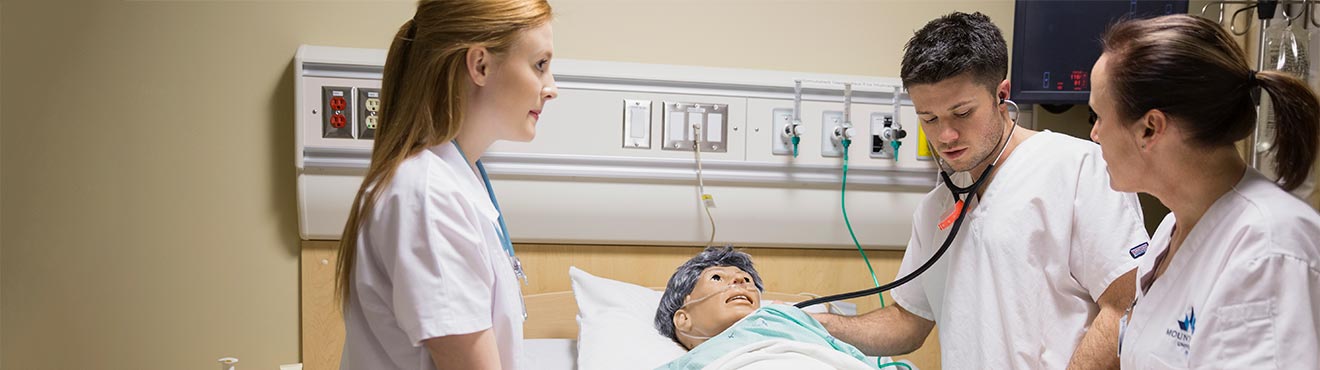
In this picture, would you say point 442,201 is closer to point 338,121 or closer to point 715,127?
point 338,121

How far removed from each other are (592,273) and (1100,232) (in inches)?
53.5

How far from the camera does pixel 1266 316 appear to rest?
39.7 inches

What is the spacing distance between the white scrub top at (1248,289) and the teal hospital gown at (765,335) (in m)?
0.77

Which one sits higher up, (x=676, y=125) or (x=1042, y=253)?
(x=676, y=125)

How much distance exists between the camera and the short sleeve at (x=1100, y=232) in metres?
1.48

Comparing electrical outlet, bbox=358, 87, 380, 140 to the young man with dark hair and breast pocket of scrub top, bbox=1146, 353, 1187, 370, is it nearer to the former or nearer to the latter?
the young man with dark hair

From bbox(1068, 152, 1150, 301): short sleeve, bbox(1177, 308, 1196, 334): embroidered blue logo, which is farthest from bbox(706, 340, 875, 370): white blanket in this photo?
bbox(1177, 308, 1196, 334): embroidered blue logo

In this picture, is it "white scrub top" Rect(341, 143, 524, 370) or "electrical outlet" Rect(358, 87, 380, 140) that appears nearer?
"white scrub top" Rect(341, 143, 524, 370)

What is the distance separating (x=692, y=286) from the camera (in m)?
2.09

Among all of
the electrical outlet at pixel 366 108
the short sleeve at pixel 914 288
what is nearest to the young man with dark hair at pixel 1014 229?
the short sleeve at pixel 914 288

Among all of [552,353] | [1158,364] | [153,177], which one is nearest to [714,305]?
[552,353]

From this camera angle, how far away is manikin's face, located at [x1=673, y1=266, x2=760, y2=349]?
6.59 ft

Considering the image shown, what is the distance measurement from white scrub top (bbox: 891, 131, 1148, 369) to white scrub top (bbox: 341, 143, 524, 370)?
37.4 inches

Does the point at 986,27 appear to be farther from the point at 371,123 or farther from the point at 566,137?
the point at 371,123
